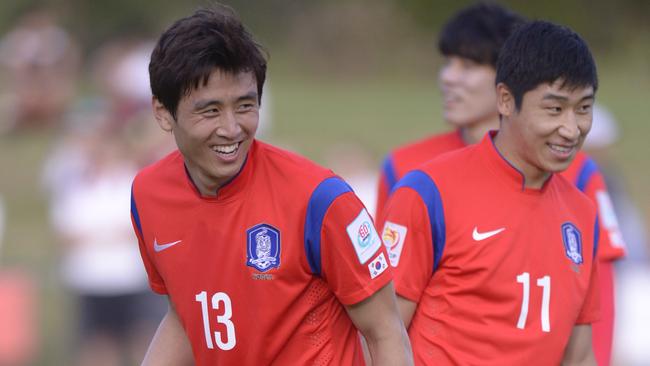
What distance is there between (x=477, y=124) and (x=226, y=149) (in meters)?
1.57

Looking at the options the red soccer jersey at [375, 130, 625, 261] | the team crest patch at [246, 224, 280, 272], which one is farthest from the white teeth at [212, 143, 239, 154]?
the red soccer jersey at [375, 130, 625, 261]

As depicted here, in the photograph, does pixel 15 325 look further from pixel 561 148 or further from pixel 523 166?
pixel 561 148

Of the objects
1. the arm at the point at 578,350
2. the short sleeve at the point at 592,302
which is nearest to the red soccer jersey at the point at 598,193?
the short sleeve at the point at 592,302

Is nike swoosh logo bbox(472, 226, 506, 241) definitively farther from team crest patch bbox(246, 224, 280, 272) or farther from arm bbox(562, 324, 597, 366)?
team crest patch bbox(246, 224, 280, 272)

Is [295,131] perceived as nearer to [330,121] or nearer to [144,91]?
[330,121]

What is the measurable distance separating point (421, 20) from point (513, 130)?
87.6ft

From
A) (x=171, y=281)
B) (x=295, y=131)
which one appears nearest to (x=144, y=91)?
(x=171, y=281)

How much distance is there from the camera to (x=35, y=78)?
20.6 meters

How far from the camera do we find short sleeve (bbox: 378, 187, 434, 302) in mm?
4070

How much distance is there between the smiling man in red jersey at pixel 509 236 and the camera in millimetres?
4055

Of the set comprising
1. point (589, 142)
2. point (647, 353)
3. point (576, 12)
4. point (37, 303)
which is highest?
point (576, 12)

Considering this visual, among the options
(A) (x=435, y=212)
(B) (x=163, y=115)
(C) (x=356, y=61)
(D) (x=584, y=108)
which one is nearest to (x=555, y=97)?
(D) (x=584, y=108)

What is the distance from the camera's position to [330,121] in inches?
881

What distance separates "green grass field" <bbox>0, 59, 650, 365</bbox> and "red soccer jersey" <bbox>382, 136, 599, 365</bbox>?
631cm
